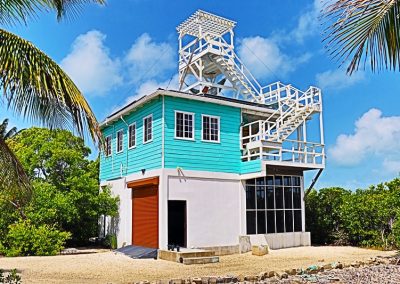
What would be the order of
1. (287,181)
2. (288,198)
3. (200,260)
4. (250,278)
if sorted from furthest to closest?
(287,181), (288,198), (200,260), (250,278)

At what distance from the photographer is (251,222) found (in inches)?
704

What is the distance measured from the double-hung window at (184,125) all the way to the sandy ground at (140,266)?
4.97 m

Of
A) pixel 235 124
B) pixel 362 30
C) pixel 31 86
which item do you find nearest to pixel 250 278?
pixel 31 86

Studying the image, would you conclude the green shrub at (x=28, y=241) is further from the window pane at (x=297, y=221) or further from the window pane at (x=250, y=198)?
Result: the window pane at (x=297, y=221)

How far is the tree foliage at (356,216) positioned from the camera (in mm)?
18031

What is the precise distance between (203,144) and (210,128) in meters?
0.83

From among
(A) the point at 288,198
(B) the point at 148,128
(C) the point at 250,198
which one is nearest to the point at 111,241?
(B) the point at 148,128

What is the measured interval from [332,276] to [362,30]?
8209 mm

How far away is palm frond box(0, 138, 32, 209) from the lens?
7906 mm

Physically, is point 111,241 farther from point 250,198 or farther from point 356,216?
point 356,216

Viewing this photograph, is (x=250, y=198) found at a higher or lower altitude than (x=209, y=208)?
higher

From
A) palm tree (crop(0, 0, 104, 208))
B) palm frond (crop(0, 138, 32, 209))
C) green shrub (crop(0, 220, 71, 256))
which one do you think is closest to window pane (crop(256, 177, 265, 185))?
green shrub (crop(0, 220, 71, 256))

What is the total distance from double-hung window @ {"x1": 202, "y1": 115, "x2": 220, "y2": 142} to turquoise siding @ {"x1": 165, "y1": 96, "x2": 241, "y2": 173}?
0.18 m

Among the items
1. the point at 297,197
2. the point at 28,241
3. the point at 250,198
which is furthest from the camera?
the point at 297,197
